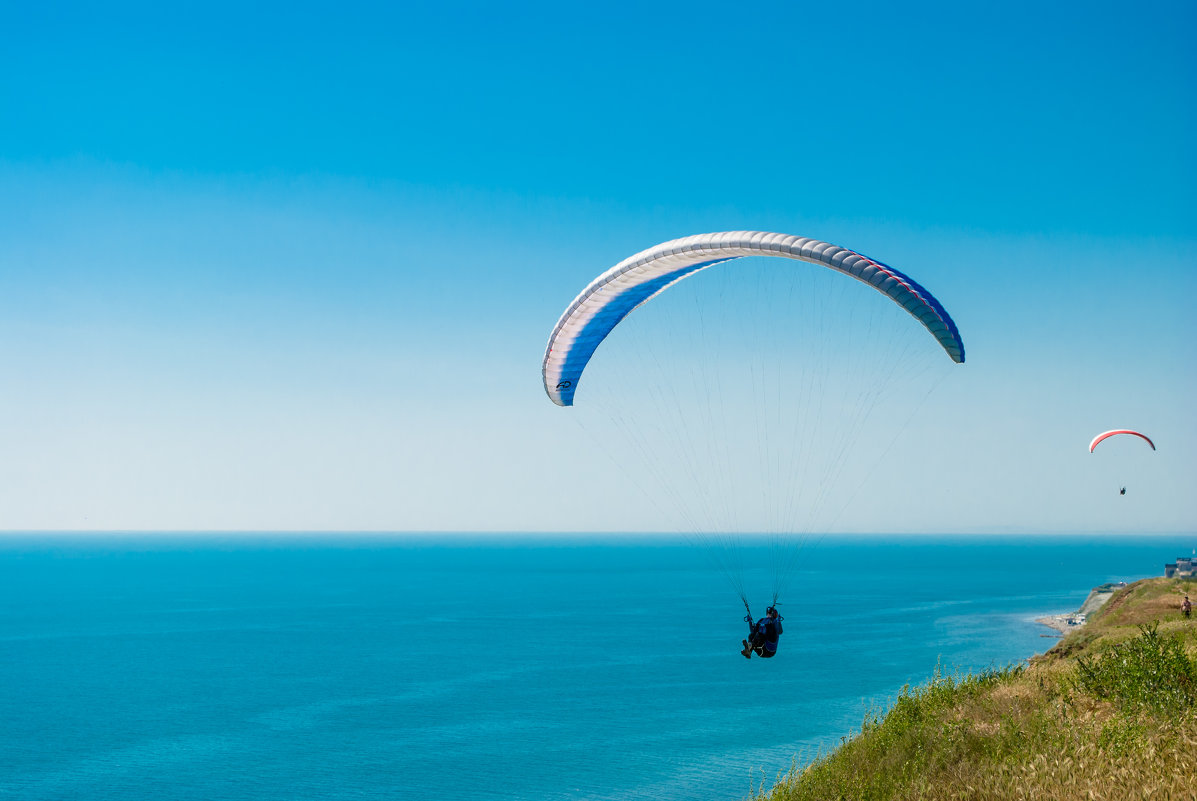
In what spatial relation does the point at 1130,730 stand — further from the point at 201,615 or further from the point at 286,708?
the point at 201,615

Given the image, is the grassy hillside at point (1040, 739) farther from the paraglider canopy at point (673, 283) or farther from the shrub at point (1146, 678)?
the paraglider canopy at point (673, 283)

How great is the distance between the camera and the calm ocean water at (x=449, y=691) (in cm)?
4525

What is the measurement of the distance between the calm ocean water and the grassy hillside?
44.4 feet

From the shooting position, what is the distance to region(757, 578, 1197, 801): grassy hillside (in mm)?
8734

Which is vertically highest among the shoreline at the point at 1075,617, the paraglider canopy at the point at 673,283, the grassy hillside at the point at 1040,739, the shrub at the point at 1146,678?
the paraglider canopy at the point at 673,283

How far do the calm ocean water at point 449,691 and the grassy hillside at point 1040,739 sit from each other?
13.5 metres

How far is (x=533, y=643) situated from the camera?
8600 cm

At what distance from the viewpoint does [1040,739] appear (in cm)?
1065

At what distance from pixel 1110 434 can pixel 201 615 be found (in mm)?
114444

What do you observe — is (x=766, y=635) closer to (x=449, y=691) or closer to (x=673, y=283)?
(x=673, y=283)

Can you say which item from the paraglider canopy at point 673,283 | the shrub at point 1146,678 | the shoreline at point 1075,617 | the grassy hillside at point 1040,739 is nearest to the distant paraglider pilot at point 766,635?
the grassy hillside at point 1040,739

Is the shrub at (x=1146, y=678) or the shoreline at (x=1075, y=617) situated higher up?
the shrub at (x=1146, y=678)

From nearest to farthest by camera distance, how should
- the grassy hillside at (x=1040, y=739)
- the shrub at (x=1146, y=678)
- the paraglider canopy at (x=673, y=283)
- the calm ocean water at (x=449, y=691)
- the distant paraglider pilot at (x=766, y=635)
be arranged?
the grassy hillside at (x=1040, y=739) → the shrub at (x=1146, y=678) → the paraglider canopy at (x=673, y=283) → the distant paraglider pilot at (x=766, y=635) → the calm ocean water at (x=449, y=691)

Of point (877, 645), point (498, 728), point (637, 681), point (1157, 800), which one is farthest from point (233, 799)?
point (877, 645)
